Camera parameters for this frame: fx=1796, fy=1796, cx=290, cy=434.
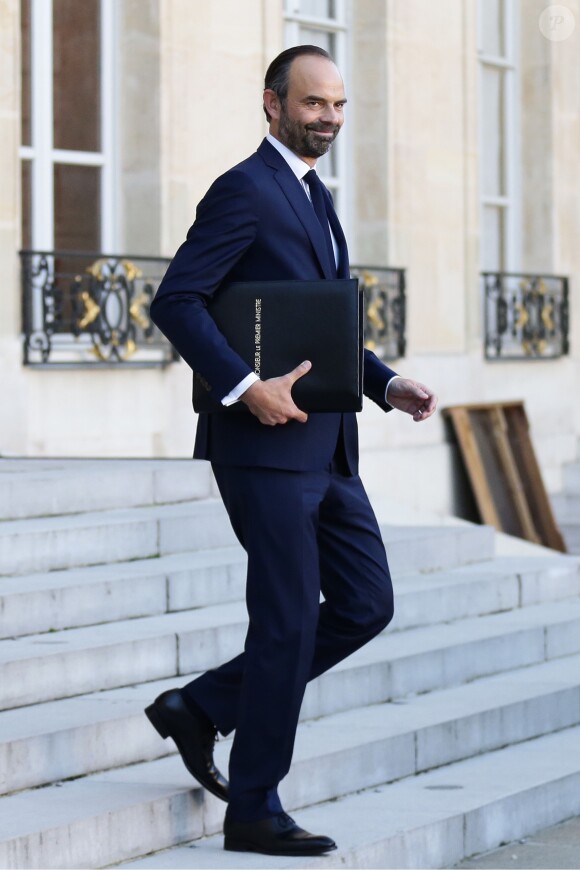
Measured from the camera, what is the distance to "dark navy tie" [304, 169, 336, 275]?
13.9 feet

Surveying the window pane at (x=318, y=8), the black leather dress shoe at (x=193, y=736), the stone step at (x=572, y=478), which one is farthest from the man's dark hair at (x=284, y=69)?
the stone step at (x=572, y=478)

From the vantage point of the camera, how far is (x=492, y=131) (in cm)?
1444

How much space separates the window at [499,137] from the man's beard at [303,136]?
10.3 m

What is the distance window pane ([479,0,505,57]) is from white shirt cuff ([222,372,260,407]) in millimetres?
10737

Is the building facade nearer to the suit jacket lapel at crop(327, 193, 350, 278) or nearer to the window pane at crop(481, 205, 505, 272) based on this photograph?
the window pane at crop(481, 205, 505, 272)

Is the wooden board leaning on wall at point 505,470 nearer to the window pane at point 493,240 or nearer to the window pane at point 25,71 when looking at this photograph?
the window pane at point 493,240

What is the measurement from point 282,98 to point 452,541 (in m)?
4.41

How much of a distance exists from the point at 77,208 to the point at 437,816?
626 cm

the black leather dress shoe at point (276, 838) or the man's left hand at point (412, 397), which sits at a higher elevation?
the man's left hand at point (412, 397)

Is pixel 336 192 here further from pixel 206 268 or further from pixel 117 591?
pixel 206 268

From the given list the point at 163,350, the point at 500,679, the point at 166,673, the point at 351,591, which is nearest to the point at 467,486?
the point at 163,350

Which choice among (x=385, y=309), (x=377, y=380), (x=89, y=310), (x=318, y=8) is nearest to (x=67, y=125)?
(x=89, y=310)

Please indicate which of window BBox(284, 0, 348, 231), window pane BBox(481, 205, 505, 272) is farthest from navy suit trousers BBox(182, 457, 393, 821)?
window pane BBox(481, 205, 505, 272)

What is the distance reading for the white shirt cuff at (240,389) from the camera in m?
3.95
